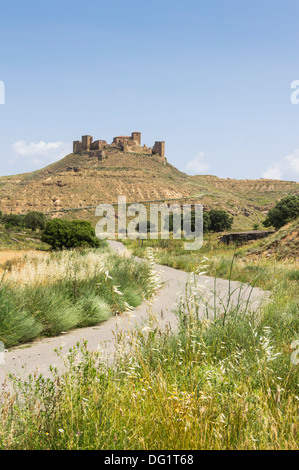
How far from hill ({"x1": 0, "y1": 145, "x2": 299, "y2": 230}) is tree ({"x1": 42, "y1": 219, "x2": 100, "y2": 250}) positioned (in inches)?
1756

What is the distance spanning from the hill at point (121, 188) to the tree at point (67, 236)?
44595 mm

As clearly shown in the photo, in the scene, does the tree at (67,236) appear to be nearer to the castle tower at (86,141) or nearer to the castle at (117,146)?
the castle at (117,146)

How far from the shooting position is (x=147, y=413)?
105 inches

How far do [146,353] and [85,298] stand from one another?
4506mm

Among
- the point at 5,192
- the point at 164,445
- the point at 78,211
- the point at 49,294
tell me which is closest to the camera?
the point at 164,445

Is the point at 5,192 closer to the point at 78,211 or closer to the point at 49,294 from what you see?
the point at 78,211

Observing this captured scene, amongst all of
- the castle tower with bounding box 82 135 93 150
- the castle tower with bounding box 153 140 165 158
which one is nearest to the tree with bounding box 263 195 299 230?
the castle tower with bounding box 82 135 93 150

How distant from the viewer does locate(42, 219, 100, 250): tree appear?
31109 mm

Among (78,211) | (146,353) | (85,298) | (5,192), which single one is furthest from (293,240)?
(5,192)

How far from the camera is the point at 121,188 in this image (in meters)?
98.4

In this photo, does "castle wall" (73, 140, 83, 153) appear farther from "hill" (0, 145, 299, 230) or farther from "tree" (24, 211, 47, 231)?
"tree" (24, 211, 47, 231)

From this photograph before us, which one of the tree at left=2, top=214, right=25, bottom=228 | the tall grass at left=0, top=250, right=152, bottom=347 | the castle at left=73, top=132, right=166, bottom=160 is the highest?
the castle at left=73, top=132, right=166, bottom=160

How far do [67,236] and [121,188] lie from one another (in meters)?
67.9

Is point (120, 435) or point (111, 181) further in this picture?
point (111, 181)
